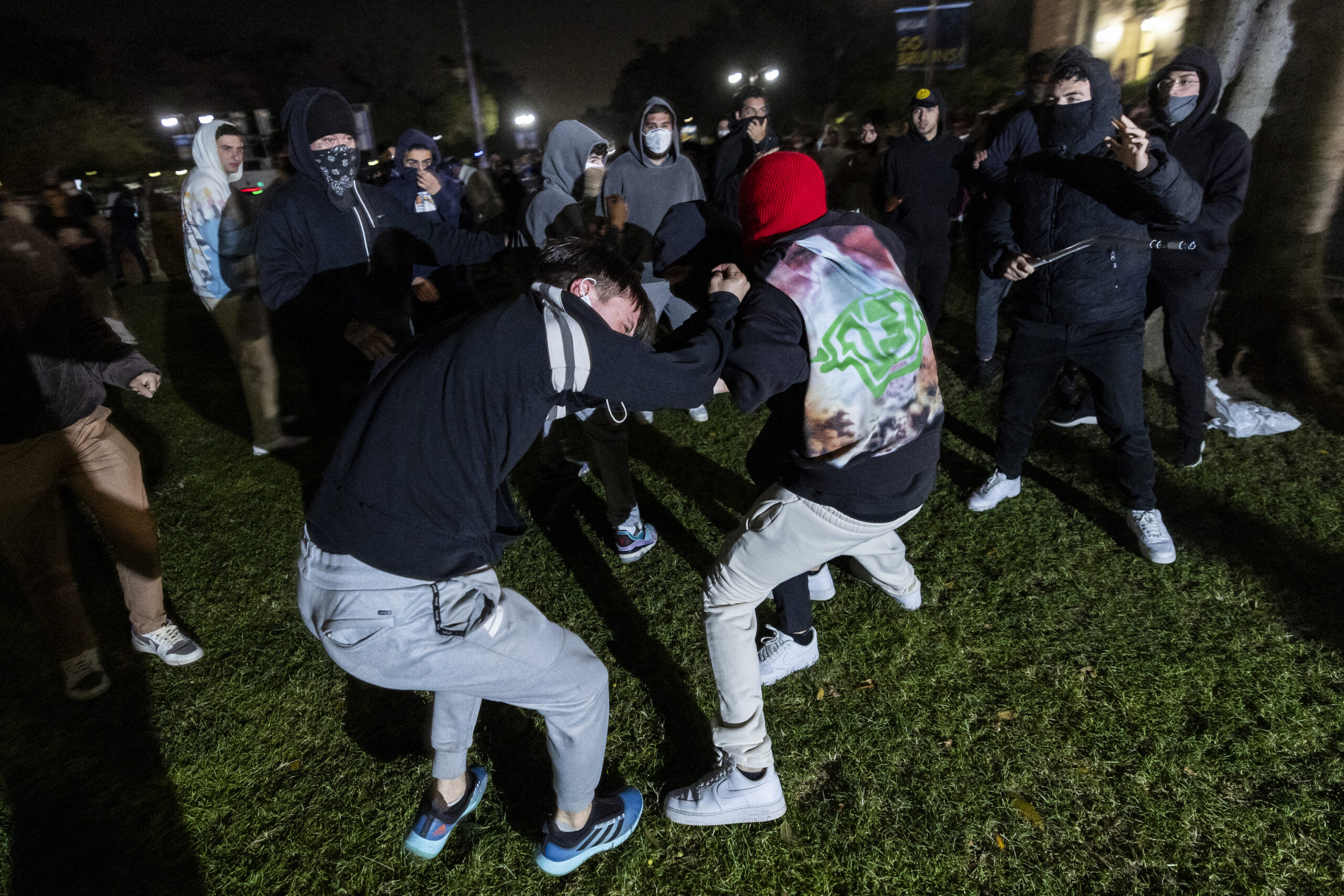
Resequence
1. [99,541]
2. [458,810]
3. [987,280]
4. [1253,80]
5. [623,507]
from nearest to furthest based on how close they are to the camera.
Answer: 1. [458,810]
2. [623,507]
3. [99,541]
4. [1253,80]
5. [987,280]

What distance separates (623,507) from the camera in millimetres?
4031

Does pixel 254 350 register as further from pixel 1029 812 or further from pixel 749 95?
pixel 1029 812

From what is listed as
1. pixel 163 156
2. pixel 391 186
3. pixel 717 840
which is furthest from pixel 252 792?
pixel 163 156

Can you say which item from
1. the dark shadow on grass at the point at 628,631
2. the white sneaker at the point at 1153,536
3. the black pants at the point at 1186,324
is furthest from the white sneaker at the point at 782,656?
the black pants at the point at 1186,324

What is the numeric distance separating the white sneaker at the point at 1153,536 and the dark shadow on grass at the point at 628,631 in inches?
86.6

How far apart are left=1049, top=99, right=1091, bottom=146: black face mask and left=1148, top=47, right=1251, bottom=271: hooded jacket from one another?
80 centimetres

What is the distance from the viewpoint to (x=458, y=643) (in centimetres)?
195

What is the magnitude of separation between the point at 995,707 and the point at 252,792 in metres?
2.90

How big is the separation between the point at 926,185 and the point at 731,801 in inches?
200

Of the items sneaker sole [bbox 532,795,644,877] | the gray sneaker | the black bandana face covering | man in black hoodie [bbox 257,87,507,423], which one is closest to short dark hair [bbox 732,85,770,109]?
man in black hoodie [bbox 257,87,507,423]

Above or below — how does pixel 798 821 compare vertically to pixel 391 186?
below

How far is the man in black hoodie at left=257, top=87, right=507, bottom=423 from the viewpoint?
11.8 ft

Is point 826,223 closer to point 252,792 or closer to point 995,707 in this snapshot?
point 995,707

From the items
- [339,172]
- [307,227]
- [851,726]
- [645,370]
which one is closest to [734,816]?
[851,726]
